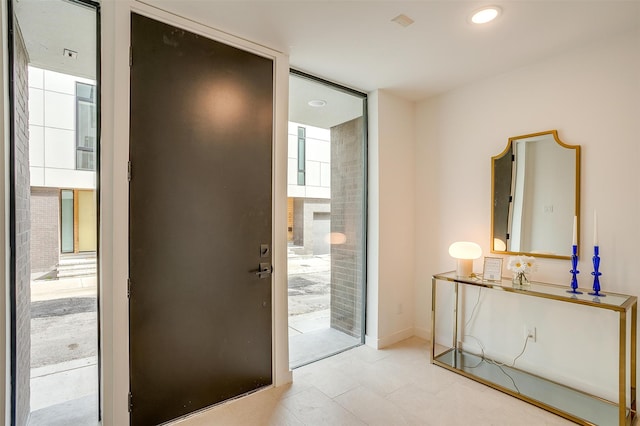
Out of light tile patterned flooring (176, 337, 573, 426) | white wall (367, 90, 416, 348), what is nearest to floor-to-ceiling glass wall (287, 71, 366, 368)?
white wall (367, 90, 416, 348)

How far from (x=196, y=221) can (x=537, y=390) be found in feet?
8.97

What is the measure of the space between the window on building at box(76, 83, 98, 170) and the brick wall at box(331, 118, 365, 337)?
2.25 m

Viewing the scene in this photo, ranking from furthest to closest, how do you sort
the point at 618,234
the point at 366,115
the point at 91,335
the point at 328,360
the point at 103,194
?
the point at 366,115 < the point at 328,360 < the point at 618,234 < the point at 91,335 < the point at 103,194

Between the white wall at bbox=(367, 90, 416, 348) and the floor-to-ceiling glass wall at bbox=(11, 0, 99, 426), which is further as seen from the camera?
the white wall at bbox=(367, 90, 416, 348)

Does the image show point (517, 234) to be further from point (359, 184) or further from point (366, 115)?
point (366, 115)

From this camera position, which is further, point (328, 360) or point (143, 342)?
point (328, 360)

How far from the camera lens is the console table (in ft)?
6.42

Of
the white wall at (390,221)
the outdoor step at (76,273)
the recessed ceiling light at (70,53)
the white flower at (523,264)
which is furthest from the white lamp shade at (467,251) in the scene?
the recessed ceiling light at (70,53)

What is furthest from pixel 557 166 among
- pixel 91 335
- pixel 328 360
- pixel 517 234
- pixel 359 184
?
pixel 91 335

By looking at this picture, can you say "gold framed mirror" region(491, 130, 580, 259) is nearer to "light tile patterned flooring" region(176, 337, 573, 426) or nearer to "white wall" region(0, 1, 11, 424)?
"light tile patterned flooring" region(176, 337, 573, 426)

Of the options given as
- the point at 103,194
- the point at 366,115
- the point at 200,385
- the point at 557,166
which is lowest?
the point at 200,385

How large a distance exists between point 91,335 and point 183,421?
797 mm

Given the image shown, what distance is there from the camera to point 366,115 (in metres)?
3.37

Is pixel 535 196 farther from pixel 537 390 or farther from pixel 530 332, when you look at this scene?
pixel 537 390
